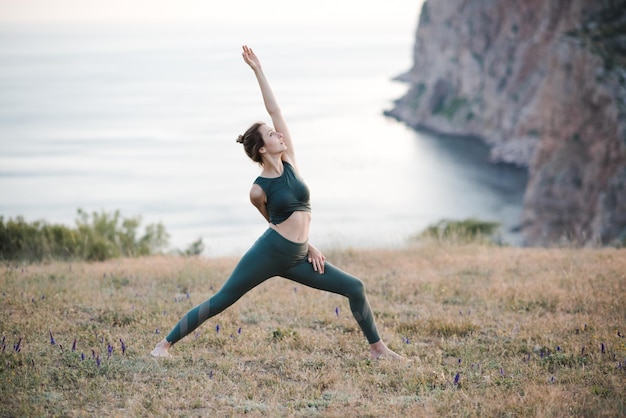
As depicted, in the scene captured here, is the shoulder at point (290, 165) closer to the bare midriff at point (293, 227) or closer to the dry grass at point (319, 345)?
the bare midriff at point (293, 227)

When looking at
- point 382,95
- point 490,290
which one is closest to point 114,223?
point 490,290

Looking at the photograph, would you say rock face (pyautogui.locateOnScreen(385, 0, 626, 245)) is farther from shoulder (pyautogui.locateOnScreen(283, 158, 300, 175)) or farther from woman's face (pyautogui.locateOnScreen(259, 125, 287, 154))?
woman's face (pyautogui.locateOnScreen(259, 125, 287, 154))

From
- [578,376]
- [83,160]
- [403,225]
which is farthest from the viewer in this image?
[83,160]

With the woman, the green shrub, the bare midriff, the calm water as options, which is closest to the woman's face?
the woman

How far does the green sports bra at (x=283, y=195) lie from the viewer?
20.4 feet

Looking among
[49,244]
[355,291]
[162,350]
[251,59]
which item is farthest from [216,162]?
[355,291]

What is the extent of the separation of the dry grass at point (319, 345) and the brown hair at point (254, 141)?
1.88 metres

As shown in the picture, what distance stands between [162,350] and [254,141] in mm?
2087

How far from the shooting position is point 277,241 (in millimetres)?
6238

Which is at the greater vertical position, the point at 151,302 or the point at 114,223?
the point at 151,302

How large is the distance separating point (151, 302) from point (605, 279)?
5.88 m

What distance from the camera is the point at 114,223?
18.8 m

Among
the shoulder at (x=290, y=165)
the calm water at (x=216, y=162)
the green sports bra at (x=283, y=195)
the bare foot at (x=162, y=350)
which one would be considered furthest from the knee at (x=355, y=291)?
the calm water at (x=216, y=162)

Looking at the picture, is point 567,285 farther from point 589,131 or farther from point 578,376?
point 589,131
